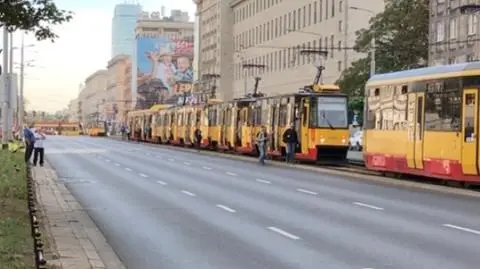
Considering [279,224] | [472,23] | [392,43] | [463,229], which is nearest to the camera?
[463,229]

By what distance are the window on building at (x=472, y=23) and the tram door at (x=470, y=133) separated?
1862 inches

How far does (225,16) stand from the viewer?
137m

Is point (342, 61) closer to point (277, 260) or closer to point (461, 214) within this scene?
point (461, 214)

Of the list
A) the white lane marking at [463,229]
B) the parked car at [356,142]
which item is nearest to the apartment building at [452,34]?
the parked car at [356,142]

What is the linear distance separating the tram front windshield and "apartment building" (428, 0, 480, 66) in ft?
101

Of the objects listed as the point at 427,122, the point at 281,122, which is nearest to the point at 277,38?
the point at 281,122

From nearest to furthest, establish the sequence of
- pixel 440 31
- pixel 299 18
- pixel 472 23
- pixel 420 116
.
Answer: pixel 420 116, pixel 472 23, pixel 440 31, pixel 299 18

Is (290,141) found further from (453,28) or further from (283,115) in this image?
(453,28)

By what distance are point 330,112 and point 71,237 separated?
2839 cm

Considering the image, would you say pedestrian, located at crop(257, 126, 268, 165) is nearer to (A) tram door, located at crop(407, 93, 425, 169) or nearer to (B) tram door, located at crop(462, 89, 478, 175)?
(A) tram door, located at crop(407, 93, 425, 169)

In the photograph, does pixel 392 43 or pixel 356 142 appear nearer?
pixel 356 142

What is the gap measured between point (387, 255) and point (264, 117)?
36.1m

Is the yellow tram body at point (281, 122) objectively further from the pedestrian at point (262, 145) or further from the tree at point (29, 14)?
the tree at point (29, 14)

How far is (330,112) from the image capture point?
41.7 metres
